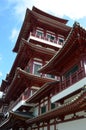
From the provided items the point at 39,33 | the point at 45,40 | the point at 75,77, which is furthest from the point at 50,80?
the point at 75,77

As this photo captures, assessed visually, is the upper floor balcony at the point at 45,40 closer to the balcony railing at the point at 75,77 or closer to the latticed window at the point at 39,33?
the latticed window at the point at 39,33

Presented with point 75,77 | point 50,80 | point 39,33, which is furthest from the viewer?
point 39,33

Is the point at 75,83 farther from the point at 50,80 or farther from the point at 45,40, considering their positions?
the point at 45,40

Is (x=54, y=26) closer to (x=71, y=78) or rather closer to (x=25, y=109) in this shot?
(x=25, y=109)

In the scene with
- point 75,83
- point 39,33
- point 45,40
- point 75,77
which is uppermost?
point 39,33

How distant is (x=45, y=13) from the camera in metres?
29.2

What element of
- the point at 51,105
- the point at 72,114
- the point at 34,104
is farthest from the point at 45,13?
the point at 72,114

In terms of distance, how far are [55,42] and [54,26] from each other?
230cm

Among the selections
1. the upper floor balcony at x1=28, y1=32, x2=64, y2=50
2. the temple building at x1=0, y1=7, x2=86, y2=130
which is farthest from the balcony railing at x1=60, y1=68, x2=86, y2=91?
the upper floor balcony at x1=28, y1=32, x2=64, y2=50

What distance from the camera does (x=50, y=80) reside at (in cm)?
2073

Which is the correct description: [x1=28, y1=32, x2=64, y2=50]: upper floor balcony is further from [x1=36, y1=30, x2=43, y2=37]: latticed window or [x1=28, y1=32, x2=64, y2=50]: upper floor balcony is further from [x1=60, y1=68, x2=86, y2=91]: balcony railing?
[x1=60, y1=68, x2=86, y2=91]: balcony railing

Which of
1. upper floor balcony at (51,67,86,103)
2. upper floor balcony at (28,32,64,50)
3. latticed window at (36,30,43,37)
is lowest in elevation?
upper floor balcony at (51,67,86,103)

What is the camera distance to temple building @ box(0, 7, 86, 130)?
10.1m

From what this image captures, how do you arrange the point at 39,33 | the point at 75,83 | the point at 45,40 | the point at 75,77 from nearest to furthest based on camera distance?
the point at 75,83, the point at 75,77, the point at 45,40, the point at 39,33
